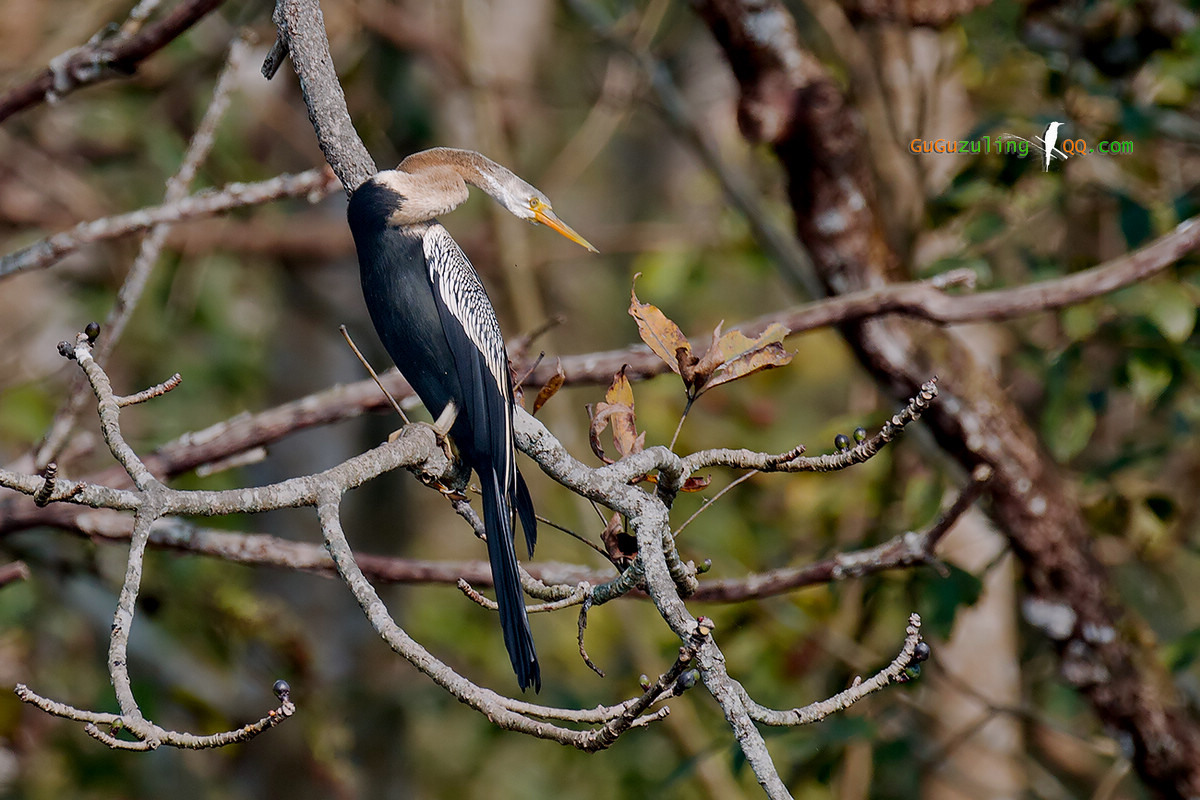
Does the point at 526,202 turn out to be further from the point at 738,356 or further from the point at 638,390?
the point at 638,390

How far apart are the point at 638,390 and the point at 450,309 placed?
2885 mm

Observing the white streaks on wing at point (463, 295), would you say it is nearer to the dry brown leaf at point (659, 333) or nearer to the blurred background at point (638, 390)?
the dry brown leaf at point (659, 333)

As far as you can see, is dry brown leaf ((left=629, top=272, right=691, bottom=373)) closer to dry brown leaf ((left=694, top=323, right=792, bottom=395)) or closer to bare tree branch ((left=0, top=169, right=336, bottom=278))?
dry brown leaf ((left=694, top=323, right=792, bottom=395))

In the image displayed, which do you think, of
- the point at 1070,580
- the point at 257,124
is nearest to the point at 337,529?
the point at 1070,580

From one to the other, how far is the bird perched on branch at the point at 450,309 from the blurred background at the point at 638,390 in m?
1.10

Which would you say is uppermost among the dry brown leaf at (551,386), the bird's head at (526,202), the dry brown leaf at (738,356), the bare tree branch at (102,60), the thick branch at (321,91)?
the bare tree branch at (102,60)

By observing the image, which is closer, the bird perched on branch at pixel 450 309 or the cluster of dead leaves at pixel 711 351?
the cluster of dead leaves at pixel 711 351

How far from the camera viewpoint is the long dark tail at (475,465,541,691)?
4.34 ft

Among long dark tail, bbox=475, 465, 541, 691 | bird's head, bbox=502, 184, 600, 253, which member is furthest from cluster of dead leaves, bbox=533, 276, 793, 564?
bird's head, bbox=502, 184, 600, 253

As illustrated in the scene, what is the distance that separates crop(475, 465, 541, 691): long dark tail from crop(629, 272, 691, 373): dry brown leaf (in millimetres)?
358

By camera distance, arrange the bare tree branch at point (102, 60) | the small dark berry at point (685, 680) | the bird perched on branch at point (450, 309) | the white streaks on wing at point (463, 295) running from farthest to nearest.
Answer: the bare tree branch at point (102, 60)
the white streaks on wing at point (463, 295)
the bird perched on branch at point (450, 309)
the small dark berry at point (685, 680)

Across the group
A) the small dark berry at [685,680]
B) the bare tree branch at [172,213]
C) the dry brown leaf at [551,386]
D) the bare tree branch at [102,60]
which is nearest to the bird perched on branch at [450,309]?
the dry brown leaf at [551,386]

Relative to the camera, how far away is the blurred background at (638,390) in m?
3.01

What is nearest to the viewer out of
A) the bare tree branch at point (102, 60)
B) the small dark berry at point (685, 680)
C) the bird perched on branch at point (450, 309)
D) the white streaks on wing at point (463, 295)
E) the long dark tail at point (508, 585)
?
the small dark berry at point (685, 680)
